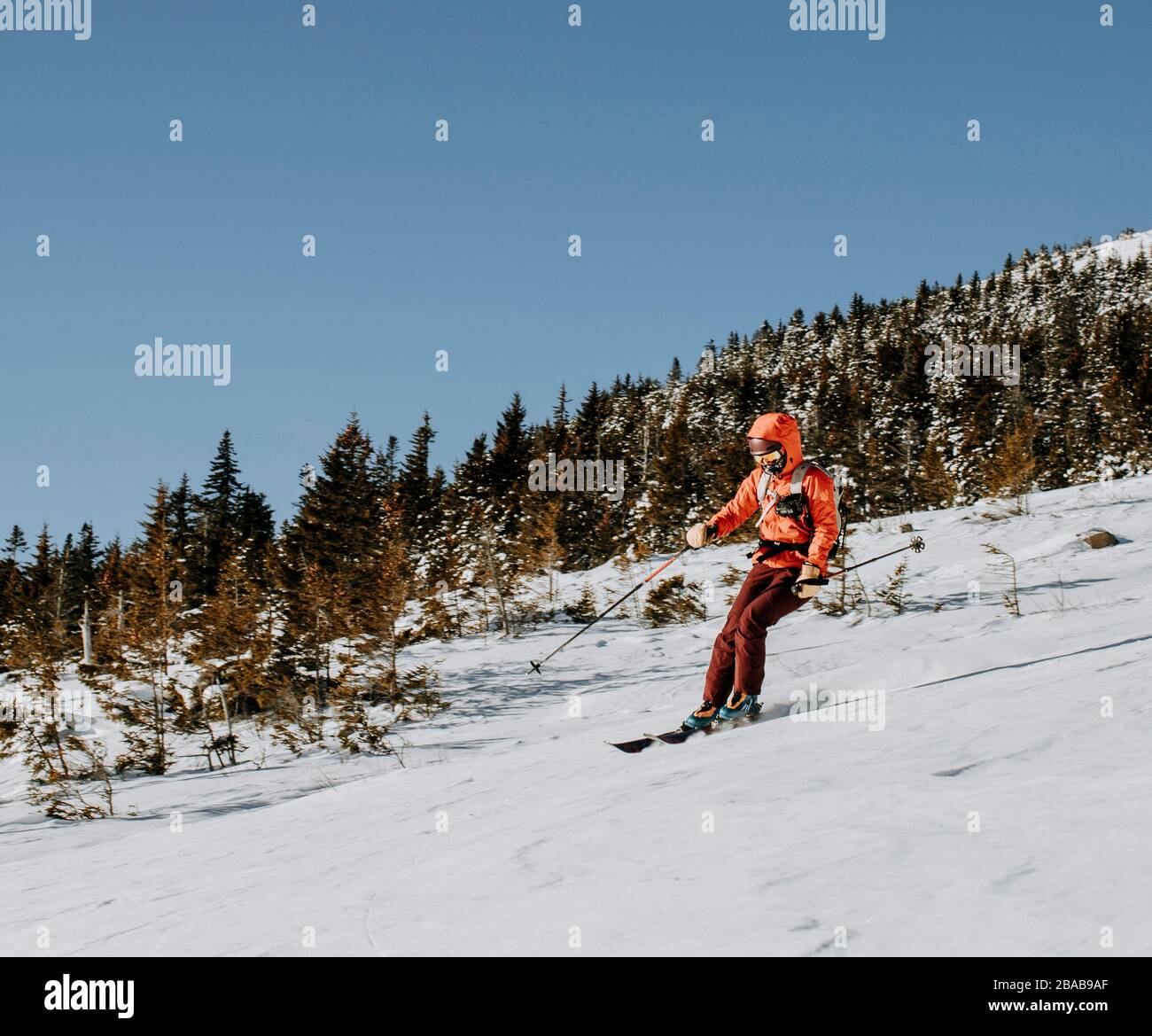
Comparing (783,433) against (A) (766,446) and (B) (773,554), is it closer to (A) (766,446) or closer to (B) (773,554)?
(A) (766,446)

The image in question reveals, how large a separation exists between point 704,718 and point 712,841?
2.98m

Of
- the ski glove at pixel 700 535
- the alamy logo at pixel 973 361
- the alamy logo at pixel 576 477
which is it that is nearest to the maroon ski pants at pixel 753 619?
the ski glove at pixel 700 535

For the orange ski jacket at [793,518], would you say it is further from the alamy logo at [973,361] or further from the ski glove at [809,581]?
the alamy logo at [973,361]

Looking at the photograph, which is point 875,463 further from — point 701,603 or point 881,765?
point 881,765

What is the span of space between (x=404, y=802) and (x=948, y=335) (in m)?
98.7

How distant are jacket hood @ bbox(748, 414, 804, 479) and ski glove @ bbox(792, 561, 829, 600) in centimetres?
76

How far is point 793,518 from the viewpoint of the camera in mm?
5805

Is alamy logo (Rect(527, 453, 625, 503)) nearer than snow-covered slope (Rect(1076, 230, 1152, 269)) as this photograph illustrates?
Yes

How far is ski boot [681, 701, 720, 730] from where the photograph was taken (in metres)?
5.98
